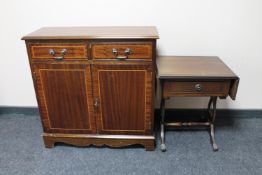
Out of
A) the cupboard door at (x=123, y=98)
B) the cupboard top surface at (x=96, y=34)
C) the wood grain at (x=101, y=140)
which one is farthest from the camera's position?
the wood grain at (x=101, y=140)

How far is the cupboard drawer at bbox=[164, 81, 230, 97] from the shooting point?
179cm

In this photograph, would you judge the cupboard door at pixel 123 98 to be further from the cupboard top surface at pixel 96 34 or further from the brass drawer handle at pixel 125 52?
the cupboard top surface at pixel 96 34

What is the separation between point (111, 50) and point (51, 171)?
3.42ft

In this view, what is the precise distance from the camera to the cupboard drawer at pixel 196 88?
179 centimetres

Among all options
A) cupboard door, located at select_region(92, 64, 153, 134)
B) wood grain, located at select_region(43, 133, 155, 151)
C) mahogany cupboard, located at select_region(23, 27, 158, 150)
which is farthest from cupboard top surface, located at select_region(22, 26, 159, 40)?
wood grain, located at select_region(43, 133, 155, 151)

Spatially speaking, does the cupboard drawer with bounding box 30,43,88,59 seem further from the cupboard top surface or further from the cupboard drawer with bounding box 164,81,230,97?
the cupboard drawer with bounding box 164,81,230,97

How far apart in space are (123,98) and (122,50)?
0.38m

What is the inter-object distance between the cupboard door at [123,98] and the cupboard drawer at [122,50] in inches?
2.9

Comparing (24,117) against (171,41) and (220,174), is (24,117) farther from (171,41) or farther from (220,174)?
(220,174)

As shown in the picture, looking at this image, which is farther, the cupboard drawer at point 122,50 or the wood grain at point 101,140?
the wood grain at point 101,140

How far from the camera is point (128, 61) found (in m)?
1.71

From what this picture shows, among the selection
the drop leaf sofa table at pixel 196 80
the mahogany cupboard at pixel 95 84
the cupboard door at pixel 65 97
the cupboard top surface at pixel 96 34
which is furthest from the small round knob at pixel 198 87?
the cupboard door at pixel 65 97

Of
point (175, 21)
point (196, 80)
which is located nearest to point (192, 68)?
point (196, 80)

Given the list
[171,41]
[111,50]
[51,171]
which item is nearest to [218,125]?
[171,41]
